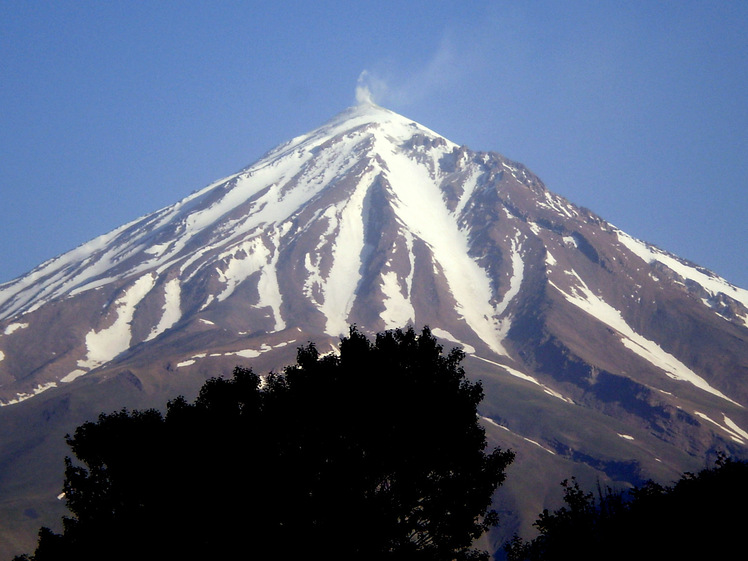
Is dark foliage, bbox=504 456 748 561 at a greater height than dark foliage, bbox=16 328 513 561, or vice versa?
dark foliage, bbox=16 328 513 561

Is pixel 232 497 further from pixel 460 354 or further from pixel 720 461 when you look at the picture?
pixel 720 461

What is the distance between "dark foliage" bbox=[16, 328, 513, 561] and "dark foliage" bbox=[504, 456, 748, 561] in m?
3.96

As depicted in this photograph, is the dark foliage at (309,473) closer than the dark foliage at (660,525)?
No

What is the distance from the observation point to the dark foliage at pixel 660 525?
1015 inches

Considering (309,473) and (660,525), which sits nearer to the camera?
(660,525)

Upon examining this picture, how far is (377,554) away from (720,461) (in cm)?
1279

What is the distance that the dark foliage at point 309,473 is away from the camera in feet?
111

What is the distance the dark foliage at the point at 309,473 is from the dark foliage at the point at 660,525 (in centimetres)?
396

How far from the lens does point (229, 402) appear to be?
38.5m

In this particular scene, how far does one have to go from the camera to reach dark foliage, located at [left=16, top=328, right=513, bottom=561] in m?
34.0

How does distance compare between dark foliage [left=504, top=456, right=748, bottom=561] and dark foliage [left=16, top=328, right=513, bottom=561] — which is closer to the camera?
dark foliage [left=504, top=456, right=748, bottom=561]

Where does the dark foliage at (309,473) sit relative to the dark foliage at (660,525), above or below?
above

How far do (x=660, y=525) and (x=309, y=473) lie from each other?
13341 millimetres

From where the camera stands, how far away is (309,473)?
35031 millimetres
